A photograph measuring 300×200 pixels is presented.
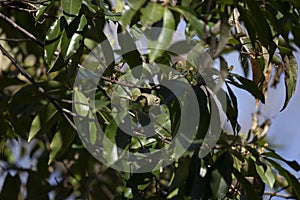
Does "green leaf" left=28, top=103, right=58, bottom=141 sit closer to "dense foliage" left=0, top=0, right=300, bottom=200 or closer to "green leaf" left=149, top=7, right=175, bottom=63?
"dense foliage" left=0, top=0, right=300, bottom=200

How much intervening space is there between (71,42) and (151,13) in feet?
1.17

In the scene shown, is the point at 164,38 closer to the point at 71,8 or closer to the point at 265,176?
the point at 71,8

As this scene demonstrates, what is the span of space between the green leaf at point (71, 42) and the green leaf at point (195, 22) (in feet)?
1.09

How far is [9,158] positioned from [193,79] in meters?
1.38

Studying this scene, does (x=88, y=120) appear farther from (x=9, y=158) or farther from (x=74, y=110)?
(x=9, y=158)

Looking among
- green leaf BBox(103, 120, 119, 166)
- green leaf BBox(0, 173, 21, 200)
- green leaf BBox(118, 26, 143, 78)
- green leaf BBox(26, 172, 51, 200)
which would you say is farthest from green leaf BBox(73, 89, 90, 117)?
green leaf BBox(26, 172, 51, 200)

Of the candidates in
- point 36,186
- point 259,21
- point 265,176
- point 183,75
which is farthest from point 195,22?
point 36,186

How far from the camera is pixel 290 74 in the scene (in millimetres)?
1342

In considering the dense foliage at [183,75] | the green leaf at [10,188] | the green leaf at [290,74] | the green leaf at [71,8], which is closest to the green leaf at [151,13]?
the dense foliage at [183,75]

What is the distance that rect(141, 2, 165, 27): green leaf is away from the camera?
98 centimetres

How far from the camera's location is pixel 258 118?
87.4 inches

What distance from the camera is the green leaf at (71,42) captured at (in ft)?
4.27

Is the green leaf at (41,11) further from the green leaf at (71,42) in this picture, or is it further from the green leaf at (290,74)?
the green leaf at (290,74)

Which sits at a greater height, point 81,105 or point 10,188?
point 81,105
